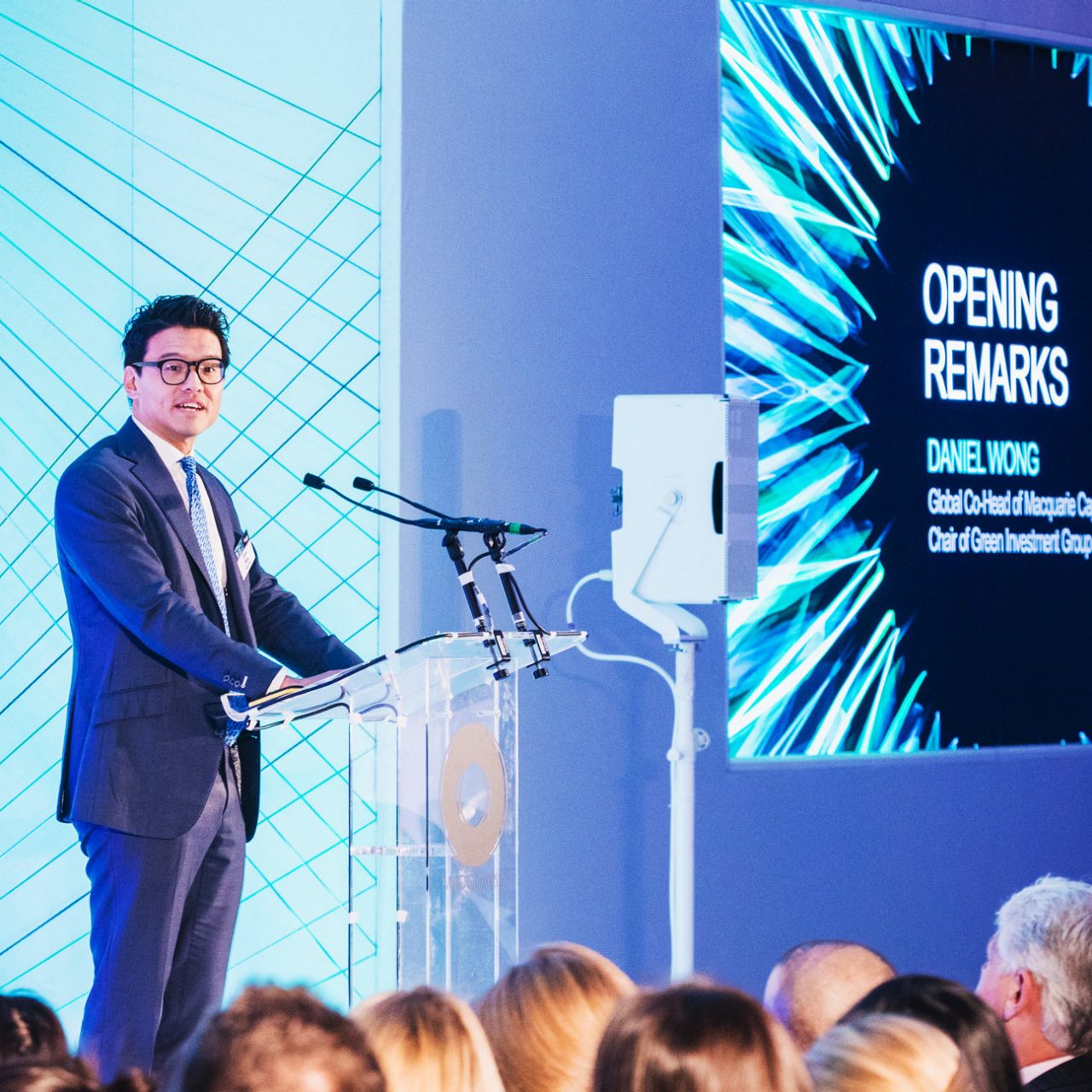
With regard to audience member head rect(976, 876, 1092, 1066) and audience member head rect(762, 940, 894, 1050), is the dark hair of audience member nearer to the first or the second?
audience member head rect(762, 940, 894, 1050)

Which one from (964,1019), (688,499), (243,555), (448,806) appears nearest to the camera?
(964,1019)

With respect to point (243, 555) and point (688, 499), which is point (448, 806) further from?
point (688, 499)

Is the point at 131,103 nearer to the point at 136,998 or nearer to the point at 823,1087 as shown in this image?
the point at 136,998

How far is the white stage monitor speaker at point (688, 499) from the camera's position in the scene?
3578 mm

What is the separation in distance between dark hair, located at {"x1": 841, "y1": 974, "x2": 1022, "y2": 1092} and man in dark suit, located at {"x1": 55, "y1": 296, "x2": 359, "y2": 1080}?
1.42 meters

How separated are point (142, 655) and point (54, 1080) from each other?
186cm

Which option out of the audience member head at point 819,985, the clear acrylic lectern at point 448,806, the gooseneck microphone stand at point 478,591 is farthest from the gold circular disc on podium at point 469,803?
the audience member head at point 819,985

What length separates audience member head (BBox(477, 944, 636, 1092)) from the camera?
1.58 m

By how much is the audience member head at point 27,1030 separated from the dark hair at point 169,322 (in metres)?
1.89

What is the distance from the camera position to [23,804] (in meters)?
3.88

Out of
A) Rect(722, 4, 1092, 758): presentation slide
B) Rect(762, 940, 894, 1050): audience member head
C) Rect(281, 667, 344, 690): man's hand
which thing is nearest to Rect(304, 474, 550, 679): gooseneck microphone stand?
Rect(281, 667, 344, 690): man's hand

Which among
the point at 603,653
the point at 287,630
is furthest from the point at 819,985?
the point at 603,653

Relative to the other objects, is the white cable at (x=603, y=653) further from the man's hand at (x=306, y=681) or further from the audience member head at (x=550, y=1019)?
the audience member head at (x=550, y=1019)

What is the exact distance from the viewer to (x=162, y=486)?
3.12m
